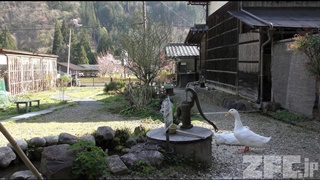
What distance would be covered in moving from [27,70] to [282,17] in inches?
672

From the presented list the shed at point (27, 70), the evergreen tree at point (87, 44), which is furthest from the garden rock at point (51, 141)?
the evergreen tree at point (87, 44)

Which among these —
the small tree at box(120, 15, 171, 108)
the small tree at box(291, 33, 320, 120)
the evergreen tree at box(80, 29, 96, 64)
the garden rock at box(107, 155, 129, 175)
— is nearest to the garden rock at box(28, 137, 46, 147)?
the garden rock at box(107, 155, 129, 175)

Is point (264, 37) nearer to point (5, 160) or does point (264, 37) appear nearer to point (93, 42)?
point (5, 160)

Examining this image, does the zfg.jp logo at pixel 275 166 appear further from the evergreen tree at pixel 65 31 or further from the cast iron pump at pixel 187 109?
the evergreen tree at pixel 65 31

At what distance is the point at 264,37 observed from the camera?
1020 centimetres

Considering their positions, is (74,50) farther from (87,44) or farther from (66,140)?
(66,140)

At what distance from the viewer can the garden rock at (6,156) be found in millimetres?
4699

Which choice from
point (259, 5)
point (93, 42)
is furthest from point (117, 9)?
point (259, 5)

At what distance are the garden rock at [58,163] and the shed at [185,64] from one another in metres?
19.5

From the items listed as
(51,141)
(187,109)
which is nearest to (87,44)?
(51,141)

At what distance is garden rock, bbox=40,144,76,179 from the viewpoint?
3.76 meters

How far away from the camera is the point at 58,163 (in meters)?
3.84

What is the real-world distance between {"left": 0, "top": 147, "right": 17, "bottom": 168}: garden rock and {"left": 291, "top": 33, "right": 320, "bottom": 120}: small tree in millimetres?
6638

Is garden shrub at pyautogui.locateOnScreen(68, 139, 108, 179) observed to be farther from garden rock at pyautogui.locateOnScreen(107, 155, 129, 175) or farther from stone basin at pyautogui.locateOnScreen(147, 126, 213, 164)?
stone basin at pyautogui.locateOnScreen(147, 126, 213, 164)
